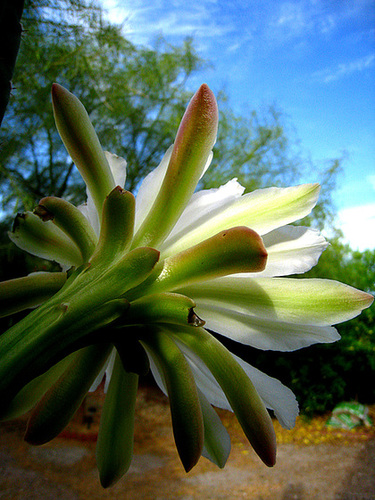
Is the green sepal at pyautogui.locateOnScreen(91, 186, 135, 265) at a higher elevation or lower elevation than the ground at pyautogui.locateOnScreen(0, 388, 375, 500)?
higher

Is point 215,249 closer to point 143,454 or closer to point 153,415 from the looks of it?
point 143,454

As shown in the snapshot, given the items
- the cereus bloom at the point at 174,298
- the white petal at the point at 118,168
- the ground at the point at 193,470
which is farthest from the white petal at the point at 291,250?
the ground at the point at 193,470

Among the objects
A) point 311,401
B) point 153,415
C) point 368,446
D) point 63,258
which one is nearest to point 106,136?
point 153,415

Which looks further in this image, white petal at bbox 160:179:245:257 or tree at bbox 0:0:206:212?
tree at bbox 0:0:206:212

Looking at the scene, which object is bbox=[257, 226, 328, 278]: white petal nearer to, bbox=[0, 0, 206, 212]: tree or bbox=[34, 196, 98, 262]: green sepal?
bbox=[34, 196, 98, 262]: green sepal

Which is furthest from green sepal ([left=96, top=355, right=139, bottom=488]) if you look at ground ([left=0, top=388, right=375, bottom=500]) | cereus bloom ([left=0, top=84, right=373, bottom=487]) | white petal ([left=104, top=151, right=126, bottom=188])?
ground ([left=0, top=388, right=375, bottom=500])

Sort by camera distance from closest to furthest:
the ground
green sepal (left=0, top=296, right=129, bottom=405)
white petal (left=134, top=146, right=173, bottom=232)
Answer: green sepal (left=0, top=296, right=129, bottom=405) → white petal (left=134, top=146, right=173, bottom=232) → the ground

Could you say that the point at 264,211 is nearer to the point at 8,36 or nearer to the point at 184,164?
the point at 184,164
